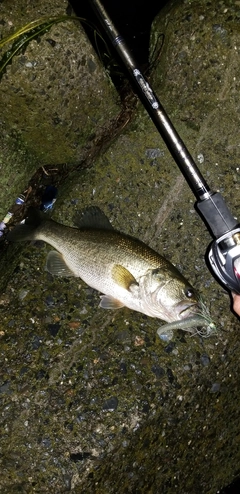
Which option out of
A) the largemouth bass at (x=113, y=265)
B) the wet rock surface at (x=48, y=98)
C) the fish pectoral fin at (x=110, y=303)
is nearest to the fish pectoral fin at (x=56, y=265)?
the largemouth bass at (x=113, y=265)

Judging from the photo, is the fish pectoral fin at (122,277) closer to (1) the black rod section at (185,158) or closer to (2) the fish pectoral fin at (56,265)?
(2) the fish pectoral fin at (56,265)

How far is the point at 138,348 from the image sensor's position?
11.4ft

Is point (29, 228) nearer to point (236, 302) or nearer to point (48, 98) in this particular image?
point (48, 98)

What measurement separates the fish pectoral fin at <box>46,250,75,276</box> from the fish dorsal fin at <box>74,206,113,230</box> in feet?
0.95

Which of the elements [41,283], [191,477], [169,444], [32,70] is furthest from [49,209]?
[191,477]

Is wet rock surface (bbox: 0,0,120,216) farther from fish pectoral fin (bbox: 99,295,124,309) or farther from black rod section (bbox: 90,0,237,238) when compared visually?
fish pectoral fin (bbox: 99,295,124,309)

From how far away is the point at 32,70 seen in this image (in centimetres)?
334

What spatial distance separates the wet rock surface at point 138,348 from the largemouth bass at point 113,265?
181mm

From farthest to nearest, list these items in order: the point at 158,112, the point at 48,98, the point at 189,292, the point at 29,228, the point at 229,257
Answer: the point at 29,228 < the point at 48,98 < the point at 158,112 < the point at 189,292 < the point at 229,257

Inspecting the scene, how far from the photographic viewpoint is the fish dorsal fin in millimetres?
3541

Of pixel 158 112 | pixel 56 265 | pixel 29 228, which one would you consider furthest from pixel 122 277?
pixel 158 112

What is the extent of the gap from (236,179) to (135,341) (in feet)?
4.98

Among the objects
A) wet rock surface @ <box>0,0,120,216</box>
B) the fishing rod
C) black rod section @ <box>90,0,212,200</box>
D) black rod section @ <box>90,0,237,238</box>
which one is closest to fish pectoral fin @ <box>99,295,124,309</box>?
the fishing rod

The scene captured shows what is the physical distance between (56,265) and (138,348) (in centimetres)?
88
